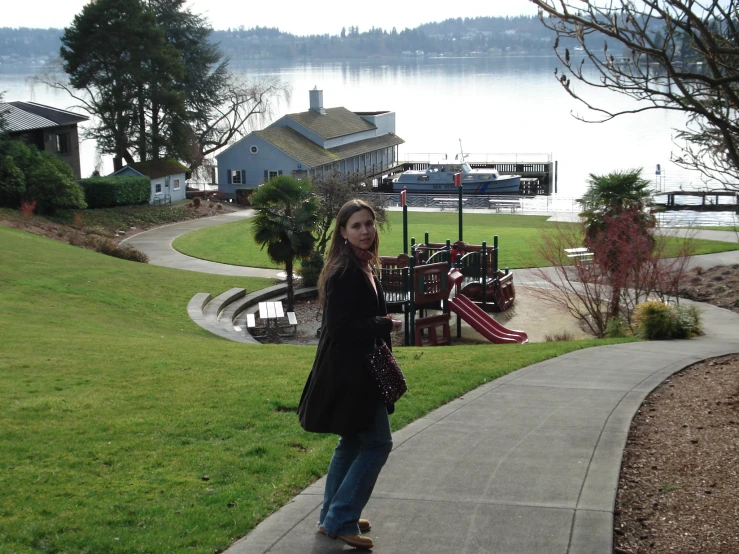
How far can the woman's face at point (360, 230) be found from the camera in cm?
547

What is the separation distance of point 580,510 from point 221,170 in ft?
211

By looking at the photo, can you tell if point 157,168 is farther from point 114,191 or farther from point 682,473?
point 682,473

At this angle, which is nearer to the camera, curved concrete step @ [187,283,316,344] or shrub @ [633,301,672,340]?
shrub @ [633,301,672,340]

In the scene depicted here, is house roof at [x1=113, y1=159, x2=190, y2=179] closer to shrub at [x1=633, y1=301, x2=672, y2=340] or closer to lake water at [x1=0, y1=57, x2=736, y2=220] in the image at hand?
lake water at [x1=0, y1=57, x2=736, y2=220]

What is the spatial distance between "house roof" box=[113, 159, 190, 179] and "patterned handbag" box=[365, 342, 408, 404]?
178 feet

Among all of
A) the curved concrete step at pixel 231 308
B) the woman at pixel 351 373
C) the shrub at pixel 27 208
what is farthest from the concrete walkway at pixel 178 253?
the woman at pixel 351 373

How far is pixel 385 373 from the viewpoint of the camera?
17.7 ft

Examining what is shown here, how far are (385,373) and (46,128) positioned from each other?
51.7 meters

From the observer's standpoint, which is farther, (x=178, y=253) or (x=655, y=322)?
(x=178, y=253)

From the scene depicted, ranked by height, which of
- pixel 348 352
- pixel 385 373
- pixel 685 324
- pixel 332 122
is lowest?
pixel 685 324

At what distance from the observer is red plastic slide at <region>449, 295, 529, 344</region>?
2120 centimetres

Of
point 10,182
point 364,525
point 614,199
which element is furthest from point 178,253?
point 364,525

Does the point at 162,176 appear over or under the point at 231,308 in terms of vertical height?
over

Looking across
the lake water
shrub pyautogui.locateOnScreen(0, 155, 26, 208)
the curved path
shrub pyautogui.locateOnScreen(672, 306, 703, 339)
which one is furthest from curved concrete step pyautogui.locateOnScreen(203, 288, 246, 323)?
the lake water
